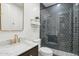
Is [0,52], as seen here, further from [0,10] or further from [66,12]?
[66,12]

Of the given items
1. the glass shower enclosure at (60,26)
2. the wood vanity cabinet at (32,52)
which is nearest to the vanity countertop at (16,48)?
the wood vanity cabinet at (32,52)

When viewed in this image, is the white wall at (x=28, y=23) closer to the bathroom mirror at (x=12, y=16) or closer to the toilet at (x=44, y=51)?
the bathroom mirror at (x=12, y=16)

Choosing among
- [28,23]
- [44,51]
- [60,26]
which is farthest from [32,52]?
[60,26]

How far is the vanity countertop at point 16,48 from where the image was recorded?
1.30 metres

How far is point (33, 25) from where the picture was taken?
4.97 ft

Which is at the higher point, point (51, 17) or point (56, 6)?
point (56, 6)

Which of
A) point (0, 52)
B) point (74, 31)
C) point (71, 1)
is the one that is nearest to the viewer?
point (0, 52)

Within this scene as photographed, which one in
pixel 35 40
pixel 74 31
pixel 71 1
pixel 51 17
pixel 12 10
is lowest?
pixel 35 40

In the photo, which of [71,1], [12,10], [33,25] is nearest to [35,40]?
[33,25]

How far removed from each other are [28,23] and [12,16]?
0.84 feet

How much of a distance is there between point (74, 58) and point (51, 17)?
2.31 feet

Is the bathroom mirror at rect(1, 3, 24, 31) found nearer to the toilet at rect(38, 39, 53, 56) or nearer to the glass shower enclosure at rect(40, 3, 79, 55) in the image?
the glass shower enclosure at rect(40, 3, 79, 55)

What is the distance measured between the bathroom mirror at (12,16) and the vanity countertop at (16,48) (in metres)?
0.24

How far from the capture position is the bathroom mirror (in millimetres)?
1395
